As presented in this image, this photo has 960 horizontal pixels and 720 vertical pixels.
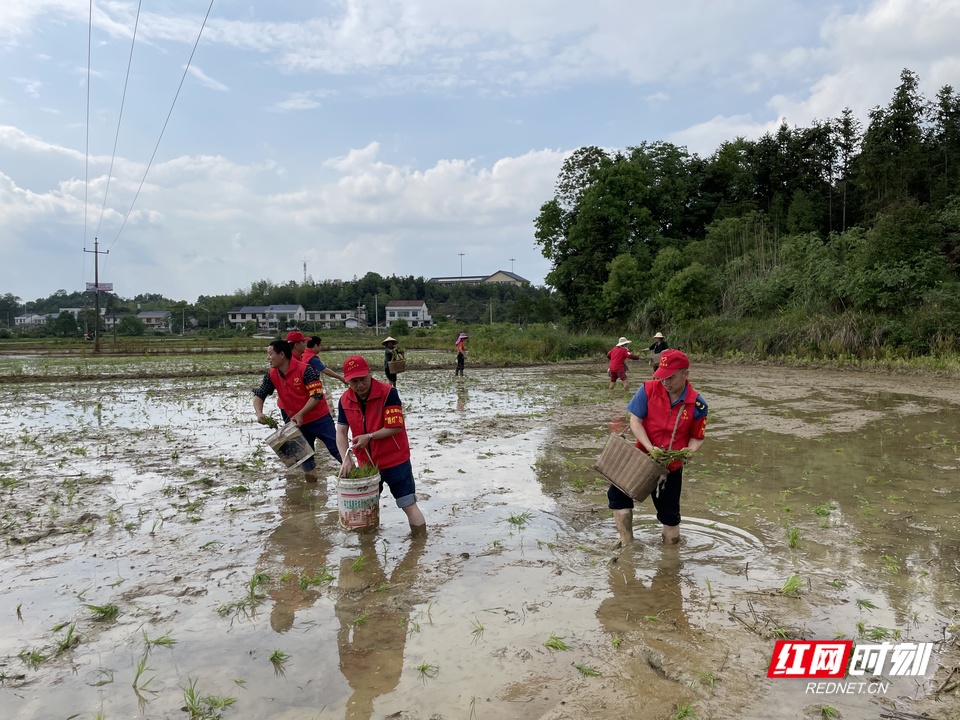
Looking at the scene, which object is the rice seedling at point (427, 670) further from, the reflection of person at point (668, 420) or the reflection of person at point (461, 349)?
the reflection of person at point (461, 349)

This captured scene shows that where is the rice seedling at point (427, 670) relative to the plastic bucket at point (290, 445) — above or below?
below

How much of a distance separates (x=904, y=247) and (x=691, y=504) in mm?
24943

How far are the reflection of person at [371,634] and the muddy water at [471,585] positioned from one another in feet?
0.06

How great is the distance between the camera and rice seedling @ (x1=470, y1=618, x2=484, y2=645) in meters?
4.00

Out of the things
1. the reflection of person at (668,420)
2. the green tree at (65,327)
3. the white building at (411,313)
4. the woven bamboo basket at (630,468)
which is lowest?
the woven bamboo basket at (630,468)

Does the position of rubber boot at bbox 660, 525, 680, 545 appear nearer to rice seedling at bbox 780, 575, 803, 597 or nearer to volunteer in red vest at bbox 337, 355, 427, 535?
rice seedling at bbox 780, 575, 803, 597

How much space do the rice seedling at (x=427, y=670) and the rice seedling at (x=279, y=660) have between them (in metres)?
0.80

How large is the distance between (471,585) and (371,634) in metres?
0.97

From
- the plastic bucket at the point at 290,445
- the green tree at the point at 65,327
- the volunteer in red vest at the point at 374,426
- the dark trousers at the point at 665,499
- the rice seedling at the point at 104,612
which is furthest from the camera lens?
the green tree at the point at 65,327

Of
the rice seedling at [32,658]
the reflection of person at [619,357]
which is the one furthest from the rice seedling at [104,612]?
the reflection of person at [619,357]

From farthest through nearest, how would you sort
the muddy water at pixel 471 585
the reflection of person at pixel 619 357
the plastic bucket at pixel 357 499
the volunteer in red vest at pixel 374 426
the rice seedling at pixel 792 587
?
the reflection of person at pixel 619 357 → the plastic bucket at pixel 357 499 → the volunteer in red vest at pixel 374 426 → the rice seedling at pixel 792 587 → the muddy water at pixel 471 585

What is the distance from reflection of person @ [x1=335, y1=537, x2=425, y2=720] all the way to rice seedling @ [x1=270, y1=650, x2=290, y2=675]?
0.33 meters

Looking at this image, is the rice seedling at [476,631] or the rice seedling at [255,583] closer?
the rice seedling at [476,631]

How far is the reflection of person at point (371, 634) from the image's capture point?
3.51 m
